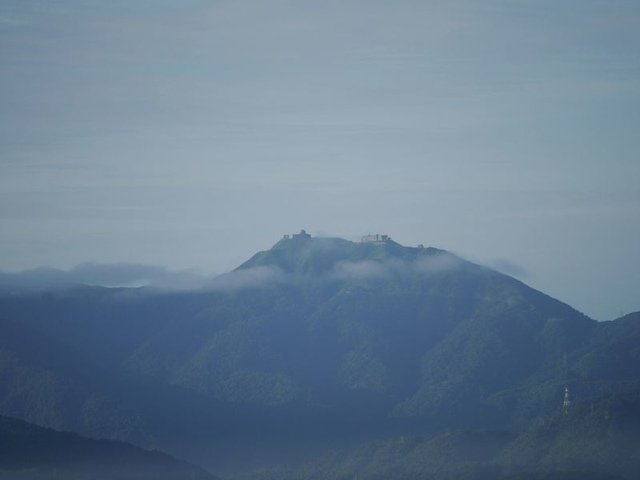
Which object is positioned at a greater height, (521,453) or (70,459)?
(70,459)

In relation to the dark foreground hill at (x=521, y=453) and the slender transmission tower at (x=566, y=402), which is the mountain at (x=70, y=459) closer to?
the dark foreground hill at (x=521, y=453)

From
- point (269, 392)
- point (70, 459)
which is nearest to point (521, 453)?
point (70, 459)

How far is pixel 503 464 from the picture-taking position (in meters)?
130

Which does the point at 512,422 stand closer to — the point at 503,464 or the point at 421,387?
the point at 421,387

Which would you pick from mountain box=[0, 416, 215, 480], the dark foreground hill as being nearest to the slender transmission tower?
the dark foreground hill

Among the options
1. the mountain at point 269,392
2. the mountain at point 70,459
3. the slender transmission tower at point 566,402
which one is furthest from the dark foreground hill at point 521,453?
the mountain at point 70,459

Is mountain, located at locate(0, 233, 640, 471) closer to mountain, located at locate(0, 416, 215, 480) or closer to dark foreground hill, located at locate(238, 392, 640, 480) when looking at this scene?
dark foreground hill, located at locate(238, 392, 640, 480)

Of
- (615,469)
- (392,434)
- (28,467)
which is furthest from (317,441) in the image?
(28,467)

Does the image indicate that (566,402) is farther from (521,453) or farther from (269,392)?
(269,392)

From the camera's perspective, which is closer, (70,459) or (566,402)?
(70,459)

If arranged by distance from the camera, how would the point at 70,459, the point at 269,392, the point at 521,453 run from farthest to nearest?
the point at 269,392, the point at 521,453, the point at 70,459

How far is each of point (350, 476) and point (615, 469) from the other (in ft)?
94.2

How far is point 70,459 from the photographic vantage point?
367 ft

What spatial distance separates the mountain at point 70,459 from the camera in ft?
351
